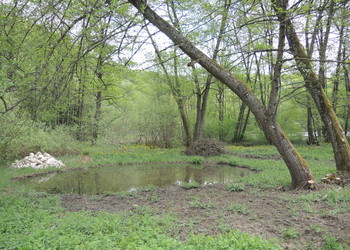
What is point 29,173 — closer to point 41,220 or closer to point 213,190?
point 41,220

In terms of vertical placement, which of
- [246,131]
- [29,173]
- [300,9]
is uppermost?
[300,9]

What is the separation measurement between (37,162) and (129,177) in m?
4.70

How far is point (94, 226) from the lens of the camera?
3908 millimetres

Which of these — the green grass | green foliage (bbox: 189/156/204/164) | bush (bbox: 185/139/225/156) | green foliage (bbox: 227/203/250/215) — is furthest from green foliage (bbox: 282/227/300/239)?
bush (bbox: 185/139/225/156)

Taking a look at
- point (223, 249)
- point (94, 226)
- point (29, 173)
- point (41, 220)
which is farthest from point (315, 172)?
point (29, 173)

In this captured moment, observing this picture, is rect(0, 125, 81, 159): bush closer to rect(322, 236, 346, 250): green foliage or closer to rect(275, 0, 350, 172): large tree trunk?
rect(275, 0, 350, 172): large tree trunk

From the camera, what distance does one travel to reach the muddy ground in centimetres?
362

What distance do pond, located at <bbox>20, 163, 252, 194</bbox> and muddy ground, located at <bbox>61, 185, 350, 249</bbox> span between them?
143 cm

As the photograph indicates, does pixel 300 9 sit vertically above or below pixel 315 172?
above

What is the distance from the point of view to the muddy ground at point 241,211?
3.62 meters

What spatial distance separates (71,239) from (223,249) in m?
2.01

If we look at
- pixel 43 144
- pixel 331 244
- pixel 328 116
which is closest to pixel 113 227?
pixel 331 244

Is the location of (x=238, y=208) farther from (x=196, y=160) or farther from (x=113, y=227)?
(x=196, y=160)

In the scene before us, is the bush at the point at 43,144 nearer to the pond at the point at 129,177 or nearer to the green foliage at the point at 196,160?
the pond at the point at 129,177
